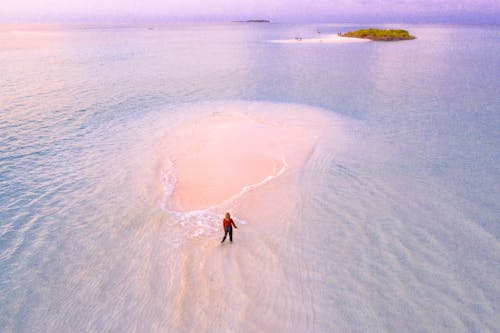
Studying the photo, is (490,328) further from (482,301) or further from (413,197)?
(413,197)

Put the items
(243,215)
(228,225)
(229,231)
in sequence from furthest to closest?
(243,215) < (229,231) < (228,225)

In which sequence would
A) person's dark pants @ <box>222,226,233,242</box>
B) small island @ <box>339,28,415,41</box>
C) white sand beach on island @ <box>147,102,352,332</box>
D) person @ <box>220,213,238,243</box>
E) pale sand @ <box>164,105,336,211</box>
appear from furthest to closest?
small island @ <box>339,28,415,41</box> → pale sand @ <box>164,105,336,211</box> → person's dark pants @ <box>222,226,233,242</box> → person @ <box>220,213,238,243</box> → white sand beach on island @ <box>147,102,352,332</box>

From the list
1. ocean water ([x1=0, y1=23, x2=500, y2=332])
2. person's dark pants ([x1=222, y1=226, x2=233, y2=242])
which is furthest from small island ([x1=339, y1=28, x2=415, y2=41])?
person's dark pants ([x1=222, y1=226, x2=233, y2=242])

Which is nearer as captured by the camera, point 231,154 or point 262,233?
point 262,233

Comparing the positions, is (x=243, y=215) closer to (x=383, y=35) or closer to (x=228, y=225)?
(x=228, y=225)

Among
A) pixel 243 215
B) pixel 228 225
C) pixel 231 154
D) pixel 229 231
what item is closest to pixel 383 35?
pixel 231 154

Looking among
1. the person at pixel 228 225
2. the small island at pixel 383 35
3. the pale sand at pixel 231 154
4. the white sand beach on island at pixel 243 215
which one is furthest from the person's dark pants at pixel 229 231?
the small island at pixel 383 35

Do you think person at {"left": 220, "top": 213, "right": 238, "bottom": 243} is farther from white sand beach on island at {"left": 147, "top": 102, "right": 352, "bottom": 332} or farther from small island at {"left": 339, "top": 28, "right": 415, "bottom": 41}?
small island at {"left": 339, "top": 28, "right": 415, "bottom": 41}

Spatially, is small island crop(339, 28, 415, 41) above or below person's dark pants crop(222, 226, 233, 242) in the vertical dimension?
below

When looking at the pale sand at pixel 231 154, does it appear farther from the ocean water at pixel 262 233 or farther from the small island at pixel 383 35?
the small island at pixel 383 35

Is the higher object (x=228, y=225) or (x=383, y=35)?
(x=228, y=225)

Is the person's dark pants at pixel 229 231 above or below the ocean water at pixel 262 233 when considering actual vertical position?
above

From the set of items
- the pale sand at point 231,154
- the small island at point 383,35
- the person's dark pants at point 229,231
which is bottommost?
the small island at point 383,35
